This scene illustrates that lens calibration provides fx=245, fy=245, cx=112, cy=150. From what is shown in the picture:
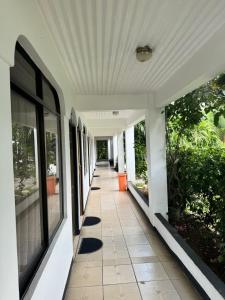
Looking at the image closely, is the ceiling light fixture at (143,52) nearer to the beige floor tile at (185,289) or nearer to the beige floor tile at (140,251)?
the beige floor tile at (185,289)

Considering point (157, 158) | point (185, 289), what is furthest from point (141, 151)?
point (185, 289)

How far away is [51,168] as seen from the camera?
8.98 ft

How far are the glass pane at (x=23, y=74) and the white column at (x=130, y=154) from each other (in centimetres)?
681

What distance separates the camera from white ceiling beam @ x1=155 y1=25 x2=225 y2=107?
7.25 ft

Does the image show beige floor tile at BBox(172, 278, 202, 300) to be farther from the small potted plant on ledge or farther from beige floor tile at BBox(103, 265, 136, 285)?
the small potted plant on ledge

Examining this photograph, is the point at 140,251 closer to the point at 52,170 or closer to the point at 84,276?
the point at 84,276

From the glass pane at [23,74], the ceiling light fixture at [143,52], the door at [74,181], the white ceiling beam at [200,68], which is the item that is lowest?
the door at [74,181]

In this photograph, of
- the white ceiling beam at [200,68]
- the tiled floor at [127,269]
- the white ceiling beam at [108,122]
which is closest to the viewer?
the white ceiling beam at [200,68]

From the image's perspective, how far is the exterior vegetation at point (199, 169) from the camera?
3184mm

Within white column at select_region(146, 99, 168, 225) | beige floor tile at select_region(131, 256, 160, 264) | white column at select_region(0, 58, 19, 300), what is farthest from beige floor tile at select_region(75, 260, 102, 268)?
white column at select_region(0, 58, 19, 300)

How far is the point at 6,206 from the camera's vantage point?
1.24m

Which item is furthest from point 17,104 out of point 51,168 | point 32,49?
point 51,168

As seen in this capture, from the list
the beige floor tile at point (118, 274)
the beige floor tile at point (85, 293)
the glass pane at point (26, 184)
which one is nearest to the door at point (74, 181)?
the beige floor tile at point (118, 274)

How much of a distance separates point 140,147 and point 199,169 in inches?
180
